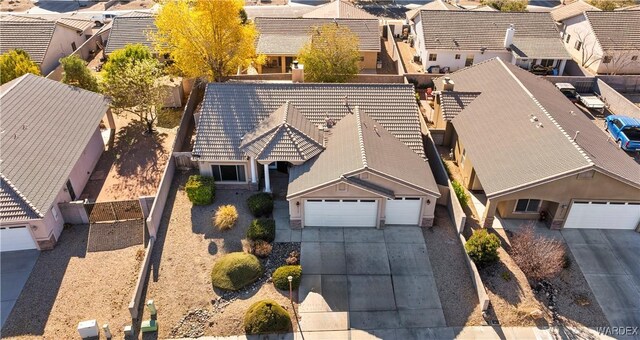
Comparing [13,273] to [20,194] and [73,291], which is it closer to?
[73,291]

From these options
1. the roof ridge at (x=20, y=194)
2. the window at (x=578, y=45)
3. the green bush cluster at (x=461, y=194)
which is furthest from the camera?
the window at (x=578, y=45)

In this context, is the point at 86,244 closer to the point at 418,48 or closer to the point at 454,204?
the point at 454,204

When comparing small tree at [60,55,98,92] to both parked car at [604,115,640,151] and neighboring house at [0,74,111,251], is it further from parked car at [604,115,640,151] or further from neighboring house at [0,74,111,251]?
parked car at [604,115,640,151]

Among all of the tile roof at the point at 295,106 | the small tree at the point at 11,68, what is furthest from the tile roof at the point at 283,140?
the small tree at the point at 11,68

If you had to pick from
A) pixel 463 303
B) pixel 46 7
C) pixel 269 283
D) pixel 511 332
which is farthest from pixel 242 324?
pixel 46 7

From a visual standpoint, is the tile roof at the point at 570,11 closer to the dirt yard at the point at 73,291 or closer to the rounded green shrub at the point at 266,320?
the rounded green shrub at the point at 266,320

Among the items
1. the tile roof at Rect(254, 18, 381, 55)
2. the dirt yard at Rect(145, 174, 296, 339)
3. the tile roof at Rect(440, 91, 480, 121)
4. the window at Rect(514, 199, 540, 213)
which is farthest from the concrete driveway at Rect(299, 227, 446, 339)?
the tile roof at Rect(254, 18, 381, 55)

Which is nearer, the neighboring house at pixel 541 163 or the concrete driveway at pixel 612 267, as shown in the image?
the concrete driveway at pixel 612 267
